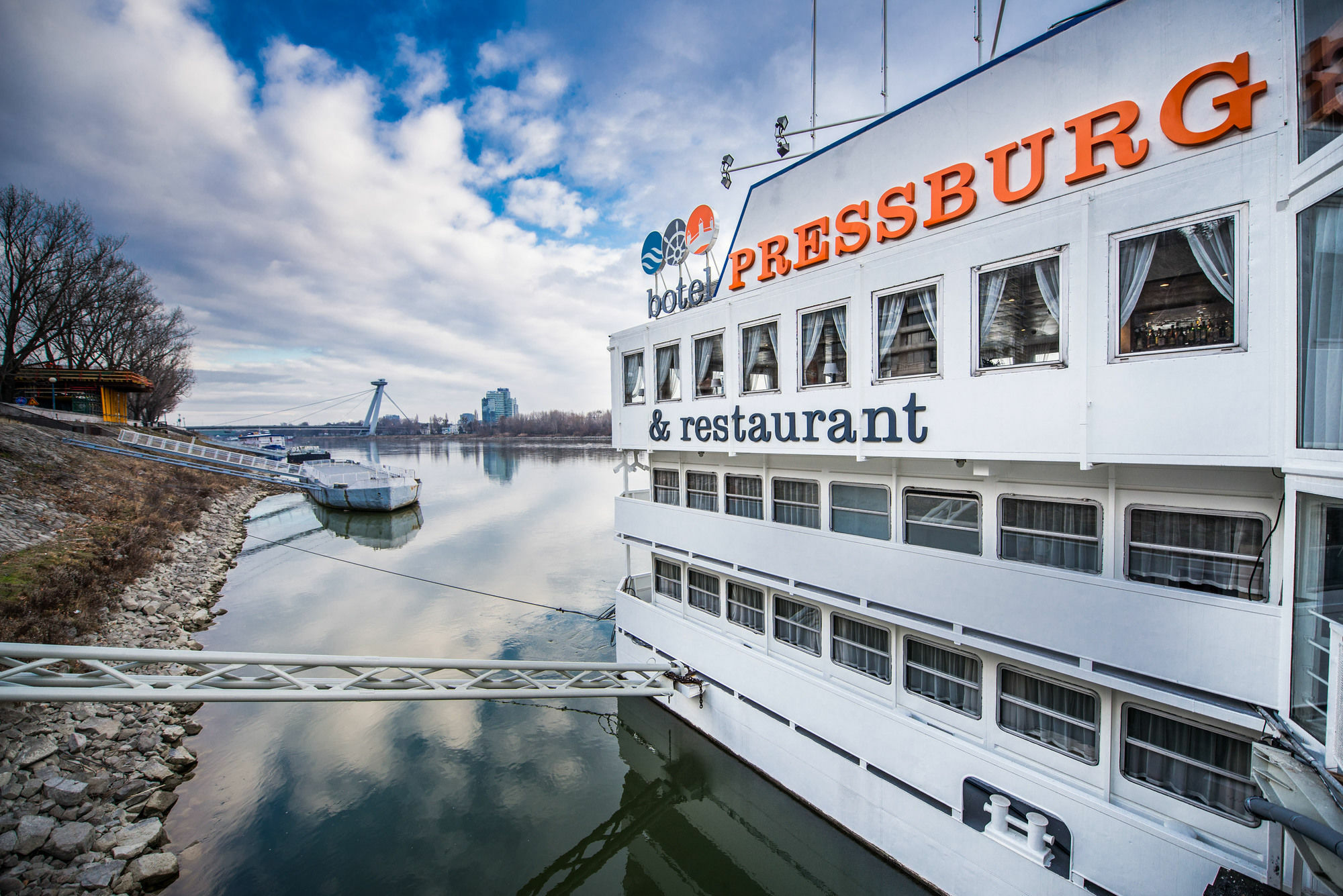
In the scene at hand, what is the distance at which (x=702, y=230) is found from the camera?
9539 mm

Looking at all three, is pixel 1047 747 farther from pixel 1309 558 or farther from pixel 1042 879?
pixel 1309 558

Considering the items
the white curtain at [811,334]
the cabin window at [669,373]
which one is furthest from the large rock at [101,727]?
the white curtain at [811,334]

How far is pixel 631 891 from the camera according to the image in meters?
7.63

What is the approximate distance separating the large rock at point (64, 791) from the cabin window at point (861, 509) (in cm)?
1305

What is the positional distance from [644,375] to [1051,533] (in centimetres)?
698

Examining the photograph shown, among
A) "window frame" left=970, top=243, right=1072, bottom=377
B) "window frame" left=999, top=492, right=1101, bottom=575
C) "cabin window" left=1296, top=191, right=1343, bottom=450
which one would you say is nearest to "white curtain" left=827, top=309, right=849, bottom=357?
"window frame" left=970, top=243, right=1072, bottom=377

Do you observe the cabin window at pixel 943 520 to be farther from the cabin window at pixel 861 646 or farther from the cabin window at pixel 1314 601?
the cabin window at pixel 1314 601

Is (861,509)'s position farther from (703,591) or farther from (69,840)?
(69,840)

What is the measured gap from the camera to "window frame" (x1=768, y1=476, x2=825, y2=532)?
796 cm

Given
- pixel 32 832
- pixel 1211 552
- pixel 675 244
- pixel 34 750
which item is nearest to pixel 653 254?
pixel 675 244

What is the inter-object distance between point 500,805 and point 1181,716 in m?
9.96

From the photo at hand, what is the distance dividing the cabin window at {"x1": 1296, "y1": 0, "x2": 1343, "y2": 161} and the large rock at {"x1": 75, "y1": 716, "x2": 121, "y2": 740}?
18686 mm

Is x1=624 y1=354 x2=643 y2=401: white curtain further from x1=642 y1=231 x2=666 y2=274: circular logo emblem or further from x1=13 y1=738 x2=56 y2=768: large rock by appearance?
x1=13 y1=738 x2=56 y2=768: large rock

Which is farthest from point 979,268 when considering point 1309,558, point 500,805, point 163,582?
point 163,582
